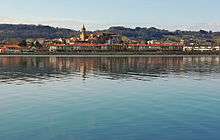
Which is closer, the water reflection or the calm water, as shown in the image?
the calm water

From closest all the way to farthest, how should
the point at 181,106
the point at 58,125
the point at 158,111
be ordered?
the point at 58,125 < the point at 158,111 < the point at 181,106

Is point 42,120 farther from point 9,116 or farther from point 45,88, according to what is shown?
point 45,88

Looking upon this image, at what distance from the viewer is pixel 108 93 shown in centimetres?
3772

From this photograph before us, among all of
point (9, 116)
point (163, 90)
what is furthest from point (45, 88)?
point (9, 116)

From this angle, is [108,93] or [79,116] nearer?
[79,116]

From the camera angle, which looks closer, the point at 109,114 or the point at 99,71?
the point at 109,114

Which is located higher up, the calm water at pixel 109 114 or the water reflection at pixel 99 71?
the calm water at pixel 109 114

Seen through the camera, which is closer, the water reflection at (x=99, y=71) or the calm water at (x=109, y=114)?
the calm water at (x=109, y=114)

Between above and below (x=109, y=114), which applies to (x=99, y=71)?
below

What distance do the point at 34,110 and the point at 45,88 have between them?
1370 cm

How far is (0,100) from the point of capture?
32281mm

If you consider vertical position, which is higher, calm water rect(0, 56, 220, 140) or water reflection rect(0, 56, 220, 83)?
calm water rect(0, 56, 220, 140)

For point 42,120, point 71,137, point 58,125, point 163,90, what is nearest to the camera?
point 71,137

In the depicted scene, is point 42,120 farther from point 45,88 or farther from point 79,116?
point 45,88
